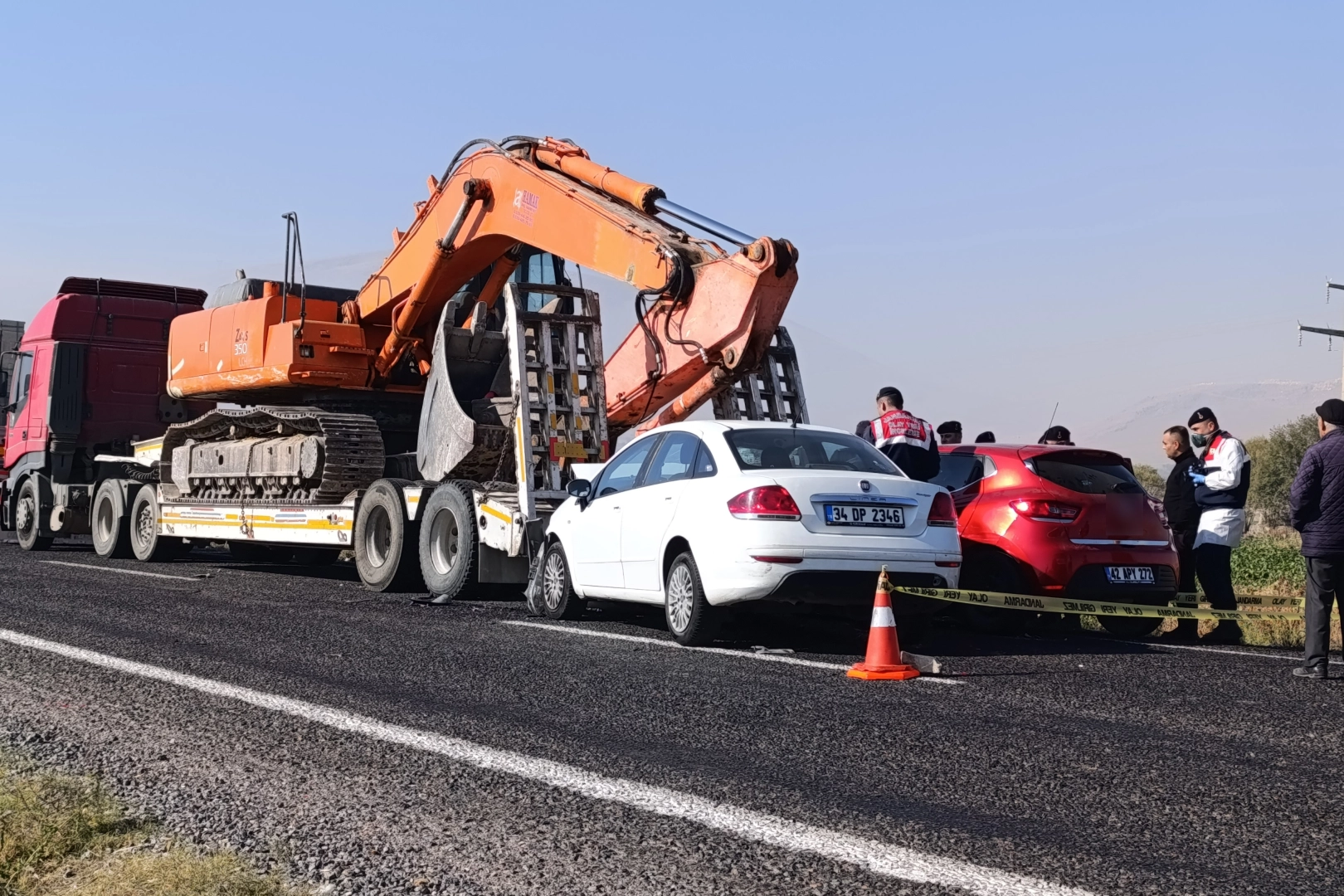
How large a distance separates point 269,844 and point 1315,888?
300cm

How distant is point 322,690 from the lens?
23.6 feet

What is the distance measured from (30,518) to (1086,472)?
53.7ft

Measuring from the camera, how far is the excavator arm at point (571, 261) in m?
11.4

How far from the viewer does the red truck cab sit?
2028 cm

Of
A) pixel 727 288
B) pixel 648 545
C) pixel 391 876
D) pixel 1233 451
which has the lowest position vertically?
pixel 391 876

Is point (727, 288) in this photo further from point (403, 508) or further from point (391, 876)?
point (391, 876)

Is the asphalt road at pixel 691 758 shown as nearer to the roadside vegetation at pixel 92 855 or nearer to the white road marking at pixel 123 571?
the roadside vegetation at pixel 92 855

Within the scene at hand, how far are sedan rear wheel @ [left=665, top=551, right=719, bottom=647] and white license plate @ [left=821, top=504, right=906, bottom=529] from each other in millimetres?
943

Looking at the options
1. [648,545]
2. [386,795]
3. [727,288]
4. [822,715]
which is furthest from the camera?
[727,288]

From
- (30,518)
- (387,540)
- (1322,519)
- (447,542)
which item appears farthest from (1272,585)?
(30,518)

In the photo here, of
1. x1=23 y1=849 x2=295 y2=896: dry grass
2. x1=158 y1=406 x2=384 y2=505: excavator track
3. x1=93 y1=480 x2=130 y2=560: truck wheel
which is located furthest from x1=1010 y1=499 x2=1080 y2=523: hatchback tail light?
x1=93 y1=480 x2=130 y2=560: truck wheel

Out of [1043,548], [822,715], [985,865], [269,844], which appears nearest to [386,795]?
[269,844]

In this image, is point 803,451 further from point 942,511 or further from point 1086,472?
point 1086,472

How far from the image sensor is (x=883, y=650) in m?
8.02
